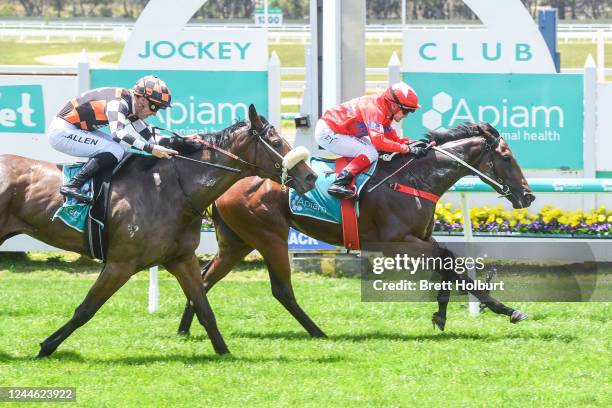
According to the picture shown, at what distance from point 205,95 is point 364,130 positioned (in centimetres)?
334

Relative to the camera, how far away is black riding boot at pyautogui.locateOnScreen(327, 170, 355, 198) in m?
8.42

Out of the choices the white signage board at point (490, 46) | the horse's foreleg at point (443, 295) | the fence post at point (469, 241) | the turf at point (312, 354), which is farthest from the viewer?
the white signage board at point (490, 46)

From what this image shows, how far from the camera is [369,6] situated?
54.1 m

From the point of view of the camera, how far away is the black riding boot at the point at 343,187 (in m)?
8.42

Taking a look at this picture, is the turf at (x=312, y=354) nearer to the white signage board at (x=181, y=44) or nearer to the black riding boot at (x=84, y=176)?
the black riding boot at (x=84, y=176)

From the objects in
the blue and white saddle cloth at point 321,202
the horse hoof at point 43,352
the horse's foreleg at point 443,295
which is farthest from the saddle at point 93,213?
the horse's foreleg at point 443,295

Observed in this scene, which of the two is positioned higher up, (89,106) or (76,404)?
(89,106)

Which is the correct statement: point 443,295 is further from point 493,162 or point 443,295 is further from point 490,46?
point 490,46

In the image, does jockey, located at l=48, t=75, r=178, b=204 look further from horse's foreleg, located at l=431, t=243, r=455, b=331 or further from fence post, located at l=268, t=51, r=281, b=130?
fence post, located at l=268, t=51, r=281, b=130

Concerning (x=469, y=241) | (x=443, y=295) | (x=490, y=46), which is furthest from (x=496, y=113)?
(x=443, y=295)

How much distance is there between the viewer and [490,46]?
39.2 feet

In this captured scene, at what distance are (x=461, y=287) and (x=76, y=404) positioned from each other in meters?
3.16

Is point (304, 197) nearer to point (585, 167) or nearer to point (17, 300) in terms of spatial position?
point (17, 300)

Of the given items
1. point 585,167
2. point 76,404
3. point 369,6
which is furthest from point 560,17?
point 76,404
